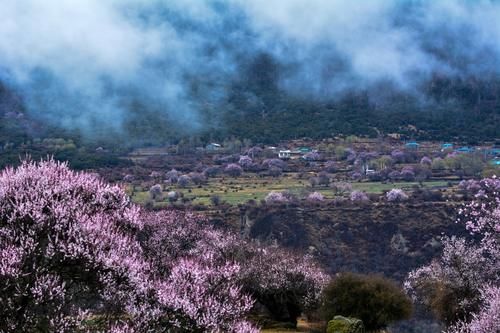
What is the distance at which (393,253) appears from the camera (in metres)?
72.3

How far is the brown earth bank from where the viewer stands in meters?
69.9

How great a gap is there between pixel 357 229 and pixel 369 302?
5035 cm

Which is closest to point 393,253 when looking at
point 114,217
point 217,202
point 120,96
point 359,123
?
point 217,202

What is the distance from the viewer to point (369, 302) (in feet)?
94.0

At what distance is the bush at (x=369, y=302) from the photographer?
28594 mm

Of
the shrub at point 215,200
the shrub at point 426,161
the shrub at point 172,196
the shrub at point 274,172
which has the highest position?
the shrub at point 426,161

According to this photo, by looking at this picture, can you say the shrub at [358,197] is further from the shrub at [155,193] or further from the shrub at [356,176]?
the shrub at [155,193]

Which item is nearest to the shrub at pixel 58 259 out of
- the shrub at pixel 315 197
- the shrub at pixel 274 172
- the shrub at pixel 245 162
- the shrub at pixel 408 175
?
the shrub at pixel 315 197

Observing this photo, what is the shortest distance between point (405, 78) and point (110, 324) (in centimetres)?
18821

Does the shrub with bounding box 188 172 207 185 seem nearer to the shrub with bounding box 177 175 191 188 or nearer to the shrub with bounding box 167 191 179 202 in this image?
the shrub with bounding box 177 175 191 188

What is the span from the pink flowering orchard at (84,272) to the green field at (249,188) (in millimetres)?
68713

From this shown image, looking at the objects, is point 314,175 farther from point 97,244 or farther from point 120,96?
point 97,244

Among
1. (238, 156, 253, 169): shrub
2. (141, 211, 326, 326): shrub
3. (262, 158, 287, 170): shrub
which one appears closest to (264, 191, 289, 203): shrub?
(262, 158, 287, 170): shrub

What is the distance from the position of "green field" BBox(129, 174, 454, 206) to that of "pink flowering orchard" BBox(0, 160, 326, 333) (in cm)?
6871
